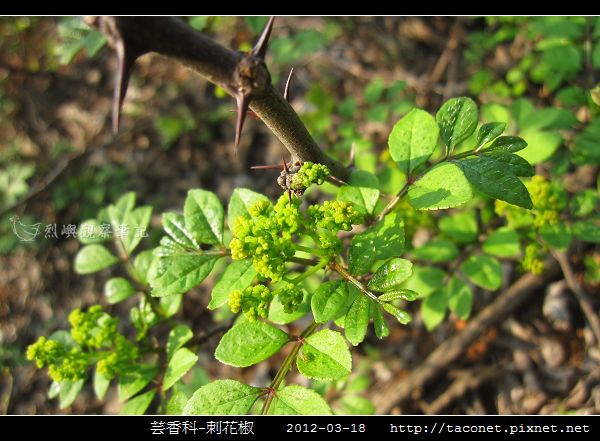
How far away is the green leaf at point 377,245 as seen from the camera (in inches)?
60.1

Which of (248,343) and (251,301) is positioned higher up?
(251,301)

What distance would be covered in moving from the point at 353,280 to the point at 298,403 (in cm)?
43

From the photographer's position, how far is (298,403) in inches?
59.4

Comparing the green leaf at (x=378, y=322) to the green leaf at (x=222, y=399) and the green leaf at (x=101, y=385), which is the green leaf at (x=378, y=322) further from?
the green leaf at (x=101, y=385)

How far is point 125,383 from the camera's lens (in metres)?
2.00

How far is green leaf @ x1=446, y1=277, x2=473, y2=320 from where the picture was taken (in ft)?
7.48

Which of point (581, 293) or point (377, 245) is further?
point (581, 293)

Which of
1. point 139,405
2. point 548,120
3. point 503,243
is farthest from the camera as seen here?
point 548,120

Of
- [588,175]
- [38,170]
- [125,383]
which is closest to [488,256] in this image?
[588,175]

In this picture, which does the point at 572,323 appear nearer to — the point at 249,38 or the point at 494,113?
the point at 494,113

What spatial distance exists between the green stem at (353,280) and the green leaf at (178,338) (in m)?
0.74

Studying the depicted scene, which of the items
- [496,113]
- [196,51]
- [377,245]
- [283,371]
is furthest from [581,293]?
[196,51]

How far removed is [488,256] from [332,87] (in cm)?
265

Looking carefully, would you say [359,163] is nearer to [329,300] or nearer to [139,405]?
[329,300]
